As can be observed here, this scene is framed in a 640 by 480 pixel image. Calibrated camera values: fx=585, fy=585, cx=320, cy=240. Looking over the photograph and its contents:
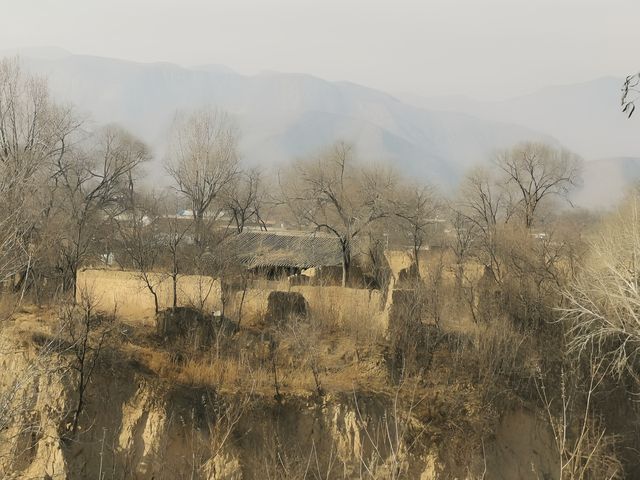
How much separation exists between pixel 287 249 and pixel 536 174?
58.2ft

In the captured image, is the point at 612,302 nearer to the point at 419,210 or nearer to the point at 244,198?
the point at 419,210

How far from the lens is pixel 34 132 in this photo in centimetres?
1955

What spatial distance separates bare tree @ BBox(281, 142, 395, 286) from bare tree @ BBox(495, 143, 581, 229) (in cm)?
987

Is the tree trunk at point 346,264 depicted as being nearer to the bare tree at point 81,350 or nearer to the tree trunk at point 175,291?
the tree trunk at point 175,291

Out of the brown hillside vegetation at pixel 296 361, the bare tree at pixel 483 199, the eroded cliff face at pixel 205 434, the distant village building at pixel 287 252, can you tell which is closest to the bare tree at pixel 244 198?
the distant village building at pixel 287 252

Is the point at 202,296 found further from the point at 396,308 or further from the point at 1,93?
the point at 1,93

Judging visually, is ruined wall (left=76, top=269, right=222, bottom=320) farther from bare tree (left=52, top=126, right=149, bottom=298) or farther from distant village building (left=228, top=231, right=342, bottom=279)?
distant village building (left=228, top=231, right=342, bottom=279)

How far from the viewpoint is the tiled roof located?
26859mm

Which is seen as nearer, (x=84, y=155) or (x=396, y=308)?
(x=396, y=308)

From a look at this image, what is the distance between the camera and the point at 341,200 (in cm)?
2614

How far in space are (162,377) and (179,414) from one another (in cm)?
100

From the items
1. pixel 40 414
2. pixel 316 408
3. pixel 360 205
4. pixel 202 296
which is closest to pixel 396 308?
pixel 316 408

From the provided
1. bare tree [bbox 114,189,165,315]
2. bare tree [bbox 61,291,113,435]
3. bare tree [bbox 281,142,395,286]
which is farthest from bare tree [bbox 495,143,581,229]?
bare tree [bbox 61,291,113,435]

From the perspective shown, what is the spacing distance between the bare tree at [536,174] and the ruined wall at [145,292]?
2476cm
